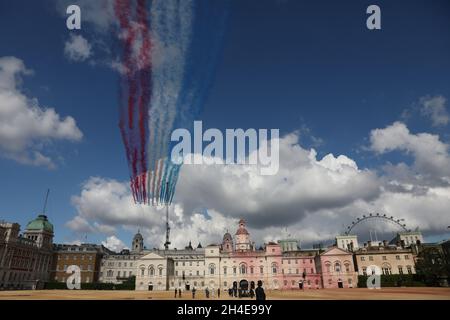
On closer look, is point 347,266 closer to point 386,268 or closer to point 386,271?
point 386,271

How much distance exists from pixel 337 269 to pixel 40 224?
3752 inches

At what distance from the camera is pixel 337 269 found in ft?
283

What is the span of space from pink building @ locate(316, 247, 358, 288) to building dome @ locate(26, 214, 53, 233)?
8944 centimetres

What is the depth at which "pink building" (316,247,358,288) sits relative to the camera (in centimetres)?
8475

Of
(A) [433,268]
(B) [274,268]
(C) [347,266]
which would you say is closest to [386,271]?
(C) [347,266]

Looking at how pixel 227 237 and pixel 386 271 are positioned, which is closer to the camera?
pixel 386 271

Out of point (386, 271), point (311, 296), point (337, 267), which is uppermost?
point (337, 267)

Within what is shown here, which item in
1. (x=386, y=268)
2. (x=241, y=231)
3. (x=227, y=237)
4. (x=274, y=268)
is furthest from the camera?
(x=227, y=237)

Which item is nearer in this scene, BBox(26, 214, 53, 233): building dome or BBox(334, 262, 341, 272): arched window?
BBox(334, 262, 341, 272): arched window

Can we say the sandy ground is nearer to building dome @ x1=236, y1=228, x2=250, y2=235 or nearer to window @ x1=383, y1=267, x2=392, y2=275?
window @ x1=383, y1=267, x2=392, y2=275

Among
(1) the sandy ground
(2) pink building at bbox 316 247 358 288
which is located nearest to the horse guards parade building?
(2) pink building at bbox 316 247 358 288

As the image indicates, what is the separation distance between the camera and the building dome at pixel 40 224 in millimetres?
106250

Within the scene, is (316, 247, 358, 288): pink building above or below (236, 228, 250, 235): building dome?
below
